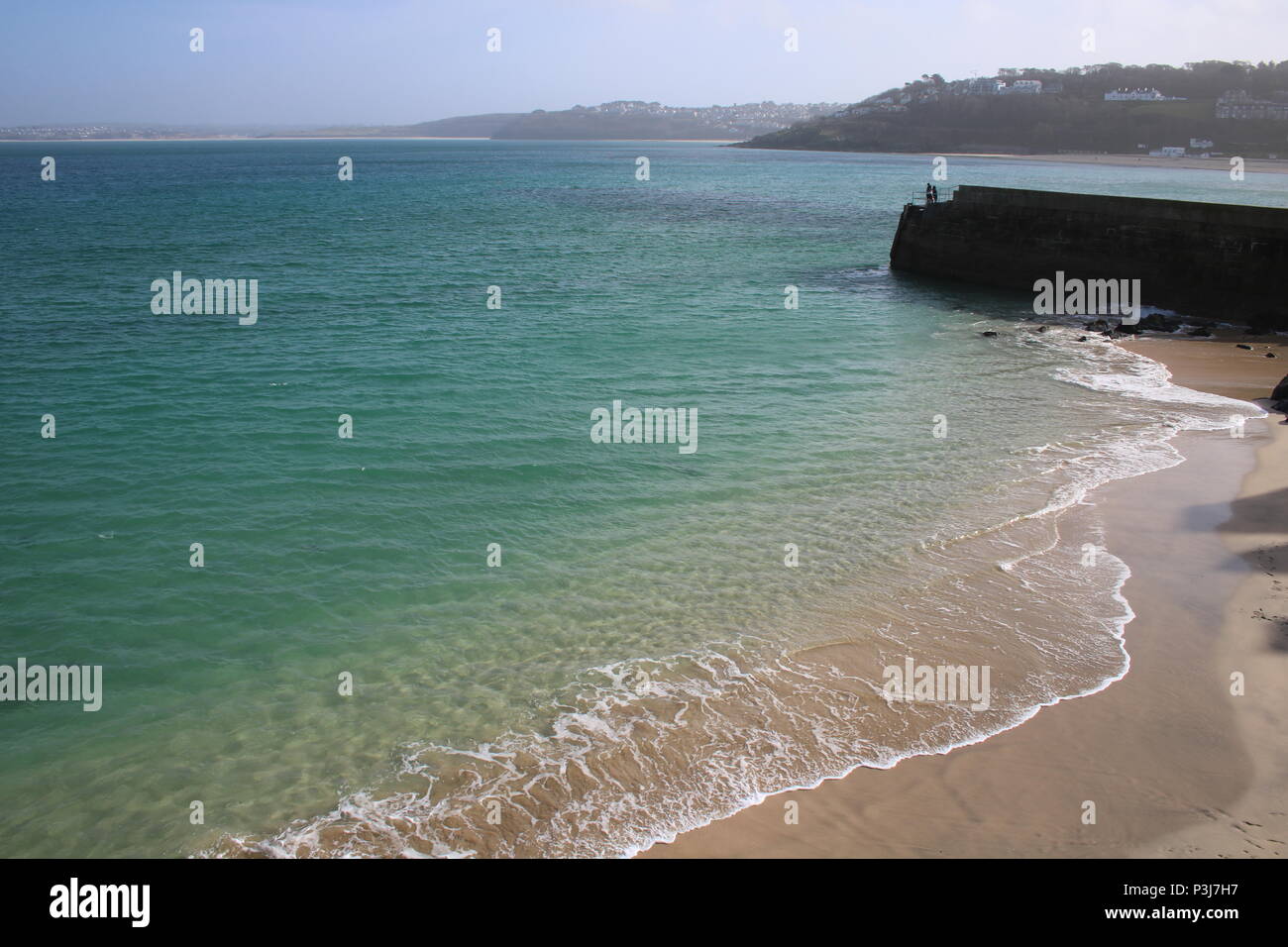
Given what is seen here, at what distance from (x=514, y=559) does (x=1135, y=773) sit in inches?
283

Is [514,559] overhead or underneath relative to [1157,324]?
underneath

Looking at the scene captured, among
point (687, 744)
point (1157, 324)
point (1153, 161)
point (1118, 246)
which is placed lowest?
point (687, 744)

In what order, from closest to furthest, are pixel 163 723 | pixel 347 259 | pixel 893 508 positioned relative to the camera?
1. pixel 163 723
2. pixel 893 508
3. pixel 347 259

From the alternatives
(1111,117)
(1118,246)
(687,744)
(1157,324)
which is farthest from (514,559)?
(1111,117)

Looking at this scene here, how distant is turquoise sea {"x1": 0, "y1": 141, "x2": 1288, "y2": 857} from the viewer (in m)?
7.48

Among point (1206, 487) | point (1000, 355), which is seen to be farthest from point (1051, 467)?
point (1000, 355)

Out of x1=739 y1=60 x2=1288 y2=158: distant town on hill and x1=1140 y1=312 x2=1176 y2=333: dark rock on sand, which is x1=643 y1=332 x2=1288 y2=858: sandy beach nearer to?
x1=1140 y1=312 x2=1176 y2=333: dark rock on sand

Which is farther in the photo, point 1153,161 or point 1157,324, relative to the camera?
point 1153,161

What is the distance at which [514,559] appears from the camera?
37.5ft

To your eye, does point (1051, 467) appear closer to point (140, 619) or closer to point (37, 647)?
point (140, 619)

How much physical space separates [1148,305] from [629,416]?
20695 mm

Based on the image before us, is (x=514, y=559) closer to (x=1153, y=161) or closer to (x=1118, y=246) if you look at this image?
(x=1118, y=246)

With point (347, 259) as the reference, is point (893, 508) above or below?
below
